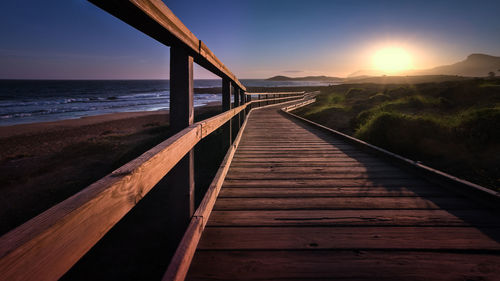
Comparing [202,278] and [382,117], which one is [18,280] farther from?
[382,117]

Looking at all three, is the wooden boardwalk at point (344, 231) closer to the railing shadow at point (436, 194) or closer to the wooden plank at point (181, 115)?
the railing shadow at point (436, 194)

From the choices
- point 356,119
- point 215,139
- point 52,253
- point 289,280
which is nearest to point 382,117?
point 356,119

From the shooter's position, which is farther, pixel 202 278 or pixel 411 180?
pixel 411 180

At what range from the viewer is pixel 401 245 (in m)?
1.69

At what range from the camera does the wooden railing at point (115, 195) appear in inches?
18.5

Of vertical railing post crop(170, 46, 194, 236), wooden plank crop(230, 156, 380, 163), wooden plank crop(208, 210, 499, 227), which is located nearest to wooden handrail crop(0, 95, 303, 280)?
vertical railing post crop(170, 46, 194, 236)

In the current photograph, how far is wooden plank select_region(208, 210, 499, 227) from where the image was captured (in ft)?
6.42

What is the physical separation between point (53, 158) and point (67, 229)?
10304 millimetres

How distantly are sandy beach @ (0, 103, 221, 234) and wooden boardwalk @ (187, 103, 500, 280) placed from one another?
5.06m

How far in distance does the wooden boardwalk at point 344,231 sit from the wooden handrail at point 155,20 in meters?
1.43

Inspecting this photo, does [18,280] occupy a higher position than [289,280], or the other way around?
[18,280]

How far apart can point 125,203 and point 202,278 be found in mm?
870

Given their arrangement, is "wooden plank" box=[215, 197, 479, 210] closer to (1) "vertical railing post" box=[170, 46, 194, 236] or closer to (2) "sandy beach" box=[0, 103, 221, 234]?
(1) "vertical railing post" box=[170, 46, 194, 236]

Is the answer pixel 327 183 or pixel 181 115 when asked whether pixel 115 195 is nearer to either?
pixel 181 115
